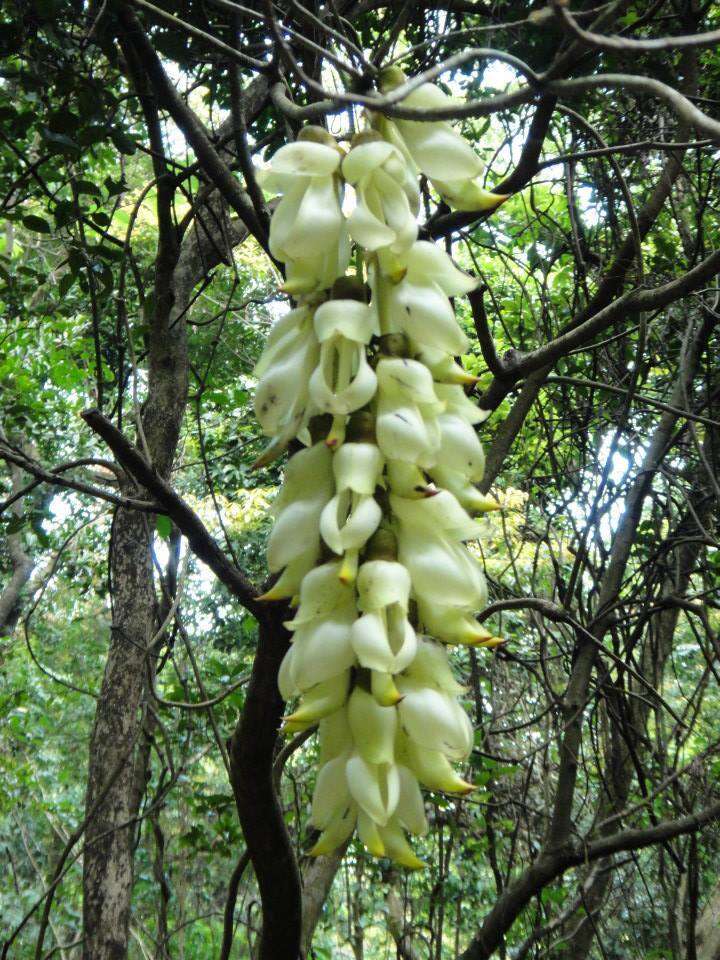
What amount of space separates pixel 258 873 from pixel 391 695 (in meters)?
0.73

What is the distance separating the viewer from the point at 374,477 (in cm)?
60

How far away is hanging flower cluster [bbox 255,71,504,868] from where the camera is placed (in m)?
0.59

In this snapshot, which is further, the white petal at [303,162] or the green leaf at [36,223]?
the green leaf at [36,223]

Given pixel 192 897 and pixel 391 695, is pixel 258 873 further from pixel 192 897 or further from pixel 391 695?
pixel 192 897

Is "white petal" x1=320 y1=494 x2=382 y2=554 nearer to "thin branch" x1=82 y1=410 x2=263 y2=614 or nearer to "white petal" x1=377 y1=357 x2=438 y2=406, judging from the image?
"white petal" x1=377 y1=357 x2=438 y2=406

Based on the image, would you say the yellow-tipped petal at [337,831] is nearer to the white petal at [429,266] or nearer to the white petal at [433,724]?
the white petal at [433,724]

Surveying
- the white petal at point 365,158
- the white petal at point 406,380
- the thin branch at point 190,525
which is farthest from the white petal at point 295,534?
the thin branch at point 190,525

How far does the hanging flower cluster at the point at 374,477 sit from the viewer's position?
59 centimetres

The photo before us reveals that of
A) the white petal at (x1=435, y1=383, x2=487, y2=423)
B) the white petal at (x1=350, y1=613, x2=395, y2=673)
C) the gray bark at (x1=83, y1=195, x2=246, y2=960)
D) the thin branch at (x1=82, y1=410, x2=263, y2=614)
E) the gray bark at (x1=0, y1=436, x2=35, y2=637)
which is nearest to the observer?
the white petal at (x1=350, y1=613, x2=395, y2=673)

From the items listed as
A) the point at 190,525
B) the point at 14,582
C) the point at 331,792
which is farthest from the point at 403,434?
the point at 14,582

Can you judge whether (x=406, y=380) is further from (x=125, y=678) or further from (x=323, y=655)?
(x=125, y=678)

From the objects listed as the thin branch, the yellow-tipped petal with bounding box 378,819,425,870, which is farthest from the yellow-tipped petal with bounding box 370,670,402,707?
the thin branch

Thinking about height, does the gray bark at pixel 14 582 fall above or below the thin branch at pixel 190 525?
above

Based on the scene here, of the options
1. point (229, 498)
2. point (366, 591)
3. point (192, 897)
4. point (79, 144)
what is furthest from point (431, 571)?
point (192, 897)
